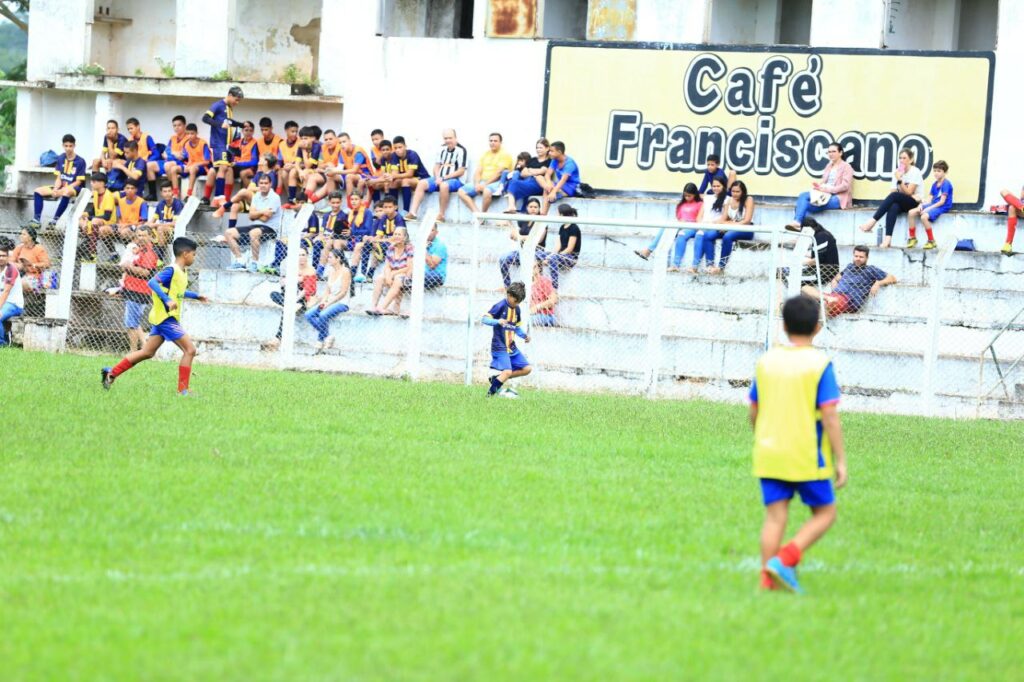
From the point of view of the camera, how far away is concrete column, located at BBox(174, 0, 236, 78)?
29641 millimetres

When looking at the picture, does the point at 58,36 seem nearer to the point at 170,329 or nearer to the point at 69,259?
the point at 69,259

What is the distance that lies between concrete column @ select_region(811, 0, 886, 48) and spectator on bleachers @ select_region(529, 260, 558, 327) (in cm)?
713

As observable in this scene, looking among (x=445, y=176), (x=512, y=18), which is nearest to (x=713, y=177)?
(x=445, y=176)

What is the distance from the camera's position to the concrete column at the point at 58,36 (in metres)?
30.9

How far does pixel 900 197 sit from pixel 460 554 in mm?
15293

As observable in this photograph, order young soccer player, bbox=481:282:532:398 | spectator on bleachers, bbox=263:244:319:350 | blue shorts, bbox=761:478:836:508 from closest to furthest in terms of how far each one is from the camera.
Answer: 1. blue shorts, bbox=761:478:836:508
2. young soccer player, bbox=481:282:532:398
3. spectator on bleachers, bbox=263:244:319:350

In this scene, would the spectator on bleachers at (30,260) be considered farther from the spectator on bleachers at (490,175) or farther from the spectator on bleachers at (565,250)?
the spectator on bleachers at (565,250)

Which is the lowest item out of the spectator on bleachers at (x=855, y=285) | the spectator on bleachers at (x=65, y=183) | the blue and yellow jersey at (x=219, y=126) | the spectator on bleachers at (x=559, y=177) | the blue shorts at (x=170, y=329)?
the blue shorts at (x=170, y=329)

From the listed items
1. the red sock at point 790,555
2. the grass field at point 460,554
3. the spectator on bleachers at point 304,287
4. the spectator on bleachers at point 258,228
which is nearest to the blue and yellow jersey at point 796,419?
the red sock at point 790,555

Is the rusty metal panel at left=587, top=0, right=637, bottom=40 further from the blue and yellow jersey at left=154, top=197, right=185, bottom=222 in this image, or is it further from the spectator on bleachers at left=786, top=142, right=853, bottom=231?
the blue and yellow jersey at left=154, top=197, right=185, bottom=222

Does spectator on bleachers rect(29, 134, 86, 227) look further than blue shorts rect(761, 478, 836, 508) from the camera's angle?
Yes

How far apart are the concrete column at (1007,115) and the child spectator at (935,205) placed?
3.91ft

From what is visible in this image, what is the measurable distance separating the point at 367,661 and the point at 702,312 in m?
14.8

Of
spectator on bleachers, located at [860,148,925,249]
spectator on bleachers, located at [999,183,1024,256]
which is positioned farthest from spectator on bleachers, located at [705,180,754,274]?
spectator on bleachers, located at [999,183,1024,256]
